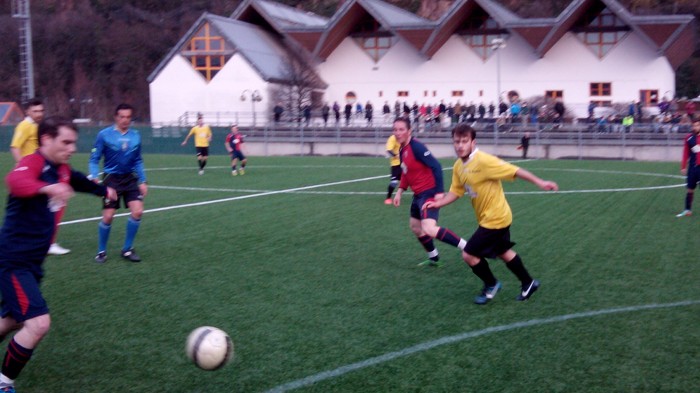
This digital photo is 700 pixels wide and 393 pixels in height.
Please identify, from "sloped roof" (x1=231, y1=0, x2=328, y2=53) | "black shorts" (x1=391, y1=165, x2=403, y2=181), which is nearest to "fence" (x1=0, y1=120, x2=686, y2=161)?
"sloped roof" (x1=231, y1=0, x2=328, y2=53)

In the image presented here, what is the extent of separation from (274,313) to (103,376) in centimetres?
183

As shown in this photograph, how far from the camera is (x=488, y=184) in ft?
22.3

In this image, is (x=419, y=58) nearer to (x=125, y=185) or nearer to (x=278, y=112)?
(x=278, y=112)

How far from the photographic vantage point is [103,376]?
5129mm

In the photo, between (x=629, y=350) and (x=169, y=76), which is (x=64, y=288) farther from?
(x=169, y=76)

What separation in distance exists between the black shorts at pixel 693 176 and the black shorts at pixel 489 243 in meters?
7.37

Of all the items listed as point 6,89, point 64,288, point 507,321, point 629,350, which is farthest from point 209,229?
point 6,89

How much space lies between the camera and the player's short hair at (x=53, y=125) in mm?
4730

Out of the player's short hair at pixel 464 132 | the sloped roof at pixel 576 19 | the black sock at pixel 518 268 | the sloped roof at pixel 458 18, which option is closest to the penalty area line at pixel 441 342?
the black sock at pixel 518 268

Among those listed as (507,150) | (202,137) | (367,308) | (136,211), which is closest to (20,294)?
(367,308)

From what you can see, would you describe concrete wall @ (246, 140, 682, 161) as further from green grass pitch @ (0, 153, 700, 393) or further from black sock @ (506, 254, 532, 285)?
black sock @ (506, 254, 532, 285)

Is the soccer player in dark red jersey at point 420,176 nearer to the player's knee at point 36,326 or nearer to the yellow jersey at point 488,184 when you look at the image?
the yellow jersey at point 488,184

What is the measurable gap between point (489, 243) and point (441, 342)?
1308mm

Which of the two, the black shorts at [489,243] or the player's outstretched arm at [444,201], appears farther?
the player's outstretched arm at [444,201]
